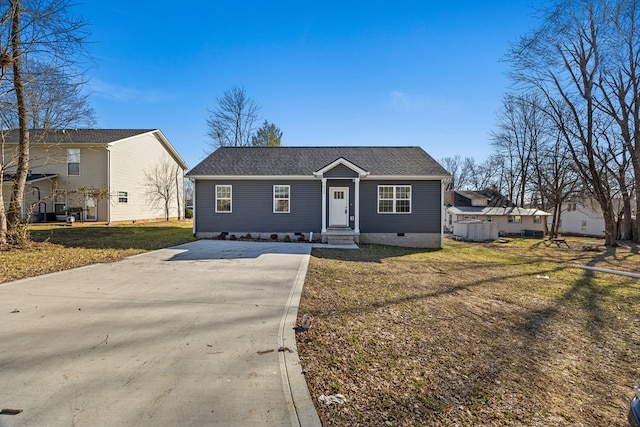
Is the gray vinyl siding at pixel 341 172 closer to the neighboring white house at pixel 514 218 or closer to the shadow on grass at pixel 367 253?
the shadow on grass at pixel 367 253

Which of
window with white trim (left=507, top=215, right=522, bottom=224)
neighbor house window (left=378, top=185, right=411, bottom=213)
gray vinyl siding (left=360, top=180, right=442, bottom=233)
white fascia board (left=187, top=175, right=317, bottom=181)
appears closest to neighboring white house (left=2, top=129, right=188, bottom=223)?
white fascia board (left=187, top=175, right=317, bottom=181)

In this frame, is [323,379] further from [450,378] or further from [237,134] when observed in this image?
[237,134]

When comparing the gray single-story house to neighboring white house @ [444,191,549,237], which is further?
neighboring white house @ [444,191,549,237]

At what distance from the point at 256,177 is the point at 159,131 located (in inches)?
583

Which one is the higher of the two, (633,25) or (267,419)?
(633,25)

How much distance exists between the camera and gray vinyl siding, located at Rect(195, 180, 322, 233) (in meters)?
15.2

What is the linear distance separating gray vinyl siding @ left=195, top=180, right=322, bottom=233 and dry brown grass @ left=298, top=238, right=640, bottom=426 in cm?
694

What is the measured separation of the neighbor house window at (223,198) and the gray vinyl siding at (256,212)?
0.66 feet

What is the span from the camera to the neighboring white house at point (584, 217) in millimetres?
33656

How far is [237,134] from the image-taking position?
1273 inches

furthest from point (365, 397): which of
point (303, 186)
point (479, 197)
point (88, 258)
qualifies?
Answer: point (479, 197)

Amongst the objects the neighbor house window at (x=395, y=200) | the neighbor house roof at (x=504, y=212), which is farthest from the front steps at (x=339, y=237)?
the neighbor house roof at (x=504, y=212)

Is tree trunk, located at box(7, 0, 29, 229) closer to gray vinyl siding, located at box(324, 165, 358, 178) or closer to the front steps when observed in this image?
gray vinyl siding, located at box(324, 165, 358, 178)

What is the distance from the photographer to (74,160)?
20266 millimetres
